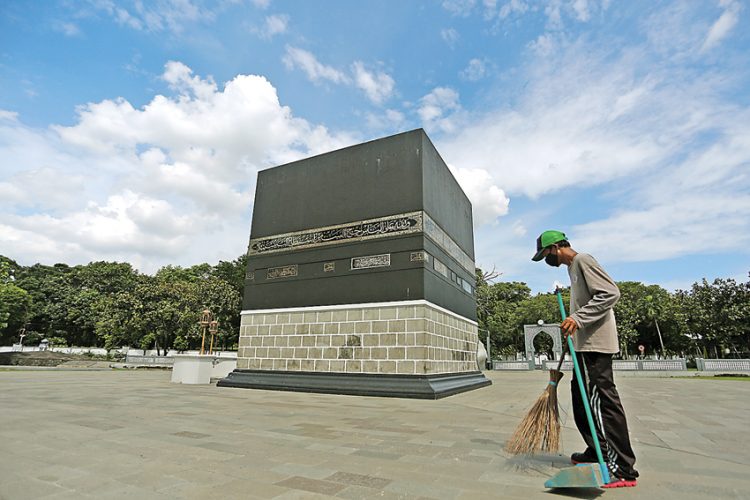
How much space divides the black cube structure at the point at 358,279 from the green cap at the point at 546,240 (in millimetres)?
5348

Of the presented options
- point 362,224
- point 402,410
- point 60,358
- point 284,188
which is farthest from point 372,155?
point 60,358

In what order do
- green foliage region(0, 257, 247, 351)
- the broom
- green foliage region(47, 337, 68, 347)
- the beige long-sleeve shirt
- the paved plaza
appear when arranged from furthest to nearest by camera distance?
green foliage region(47, 337, 68, 347) < green foliage region(0, 257, 247, 351) < the broom < the beige long-sleeve shirt < the paved plaza

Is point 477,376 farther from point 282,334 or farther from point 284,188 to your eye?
point 284,188

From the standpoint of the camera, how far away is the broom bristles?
9.12ft

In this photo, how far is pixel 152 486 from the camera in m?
2.33

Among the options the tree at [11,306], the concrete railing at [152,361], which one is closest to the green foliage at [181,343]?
the concrete railing at [152,361]

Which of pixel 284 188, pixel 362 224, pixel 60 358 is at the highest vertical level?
pixel 284 188

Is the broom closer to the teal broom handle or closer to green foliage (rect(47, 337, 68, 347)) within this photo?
the teal broom handle

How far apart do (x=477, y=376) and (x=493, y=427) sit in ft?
23.7

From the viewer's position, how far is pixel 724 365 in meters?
20.8

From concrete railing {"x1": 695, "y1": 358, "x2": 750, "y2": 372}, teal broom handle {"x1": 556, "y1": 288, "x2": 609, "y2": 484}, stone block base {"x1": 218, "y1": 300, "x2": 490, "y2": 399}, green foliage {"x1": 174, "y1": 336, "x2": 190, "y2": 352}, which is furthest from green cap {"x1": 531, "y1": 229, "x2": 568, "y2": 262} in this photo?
green foliage {"x1": 174, "y1": 336, "x2": 190, "y2": 352}

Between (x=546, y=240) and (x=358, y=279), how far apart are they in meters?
6.75

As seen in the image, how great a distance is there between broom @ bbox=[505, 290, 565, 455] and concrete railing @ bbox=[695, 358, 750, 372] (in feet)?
80.6

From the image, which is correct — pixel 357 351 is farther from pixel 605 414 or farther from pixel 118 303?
pixel 118 303
